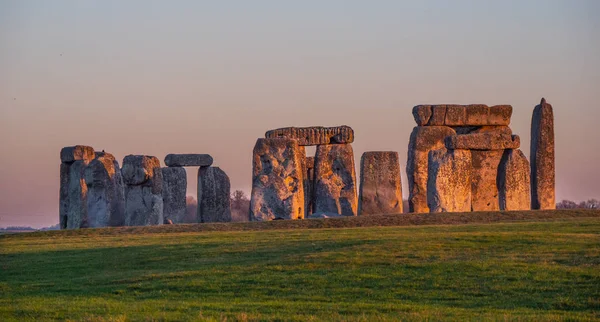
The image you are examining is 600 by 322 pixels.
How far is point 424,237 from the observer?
2819 cm

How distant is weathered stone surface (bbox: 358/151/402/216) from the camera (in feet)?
143

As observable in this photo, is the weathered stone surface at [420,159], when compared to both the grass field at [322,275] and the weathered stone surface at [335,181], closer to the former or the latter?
the weathered stone surface at [335,181]

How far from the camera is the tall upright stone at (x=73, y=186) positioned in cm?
4456

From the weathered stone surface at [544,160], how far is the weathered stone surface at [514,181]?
69 cm

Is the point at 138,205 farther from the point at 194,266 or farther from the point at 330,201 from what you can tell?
the point at 194,266

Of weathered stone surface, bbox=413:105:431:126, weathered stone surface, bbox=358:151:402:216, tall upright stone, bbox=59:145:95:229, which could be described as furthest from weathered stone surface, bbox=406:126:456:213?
tall upright stone, bbox=59:145:95:229

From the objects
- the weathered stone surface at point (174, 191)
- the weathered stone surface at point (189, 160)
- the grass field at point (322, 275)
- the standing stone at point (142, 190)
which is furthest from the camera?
the weathered stone surface at point (174, 191)

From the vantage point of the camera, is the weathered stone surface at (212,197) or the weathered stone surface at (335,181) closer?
the weathered stone surface at (335,181)

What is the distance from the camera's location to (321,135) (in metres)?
46.1

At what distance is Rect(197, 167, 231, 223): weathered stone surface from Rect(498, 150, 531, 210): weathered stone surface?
39.4 ft

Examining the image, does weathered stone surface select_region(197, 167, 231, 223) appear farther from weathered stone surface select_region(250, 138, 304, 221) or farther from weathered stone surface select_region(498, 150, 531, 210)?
weathered stone surface select_region(498, 150, 531, 210)

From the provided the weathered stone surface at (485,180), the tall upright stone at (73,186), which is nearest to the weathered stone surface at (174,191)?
the tall upright stone at (73,186)

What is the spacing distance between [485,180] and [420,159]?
2514 mm

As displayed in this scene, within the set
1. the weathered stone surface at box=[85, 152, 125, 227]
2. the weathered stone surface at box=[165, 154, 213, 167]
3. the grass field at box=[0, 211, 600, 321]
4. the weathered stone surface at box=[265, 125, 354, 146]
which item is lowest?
the grass field at box=[0, 211, 600, 321]
